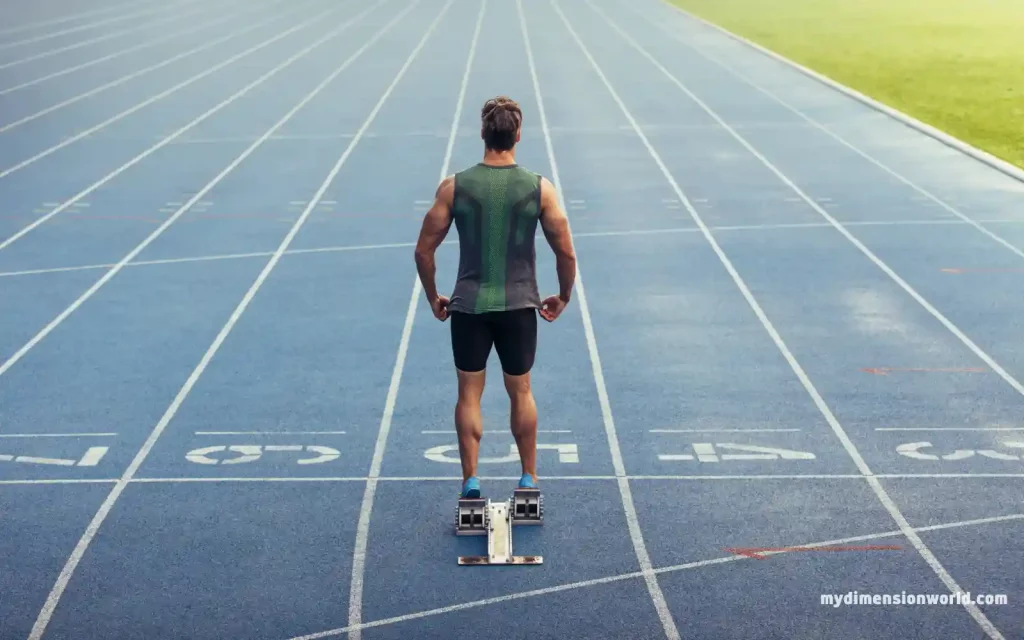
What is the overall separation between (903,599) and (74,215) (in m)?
9.79

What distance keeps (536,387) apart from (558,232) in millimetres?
2613

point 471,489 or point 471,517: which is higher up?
point 471,489

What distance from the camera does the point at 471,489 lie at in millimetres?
5996

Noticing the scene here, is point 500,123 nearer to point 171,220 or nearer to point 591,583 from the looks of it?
point 591,583

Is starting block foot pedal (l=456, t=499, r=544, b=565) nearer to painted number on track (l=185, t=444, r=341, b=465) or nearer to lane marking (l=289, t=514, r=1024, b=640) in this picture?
lane marking (l=289, t=514, r=1024, b=640)

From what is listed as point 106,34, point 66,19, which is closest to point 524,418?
point 106,34

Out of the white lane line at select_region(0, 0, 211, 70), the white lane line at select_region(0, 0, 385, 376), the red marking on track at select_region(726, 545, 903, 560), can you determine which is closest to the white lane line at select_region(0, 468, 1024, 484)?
the red marking on track at select_region(726, 545, 903, 560)

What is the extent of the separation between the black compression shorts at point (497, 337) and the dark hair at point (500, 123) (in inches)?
26.7

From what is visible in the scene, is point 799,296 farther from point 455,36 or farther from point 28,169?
point 455,36

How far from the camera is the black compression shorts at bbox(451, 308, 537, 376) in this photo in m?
5.75

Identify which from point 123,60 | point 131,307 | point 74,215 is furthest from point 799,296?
point 123,60

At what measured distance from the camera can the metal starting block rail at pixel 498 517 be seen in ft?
19.1

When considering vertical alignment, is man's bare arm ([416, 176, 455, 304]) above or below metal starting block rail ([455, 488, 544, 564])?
above

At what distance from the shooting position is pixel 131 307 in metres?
10.0
